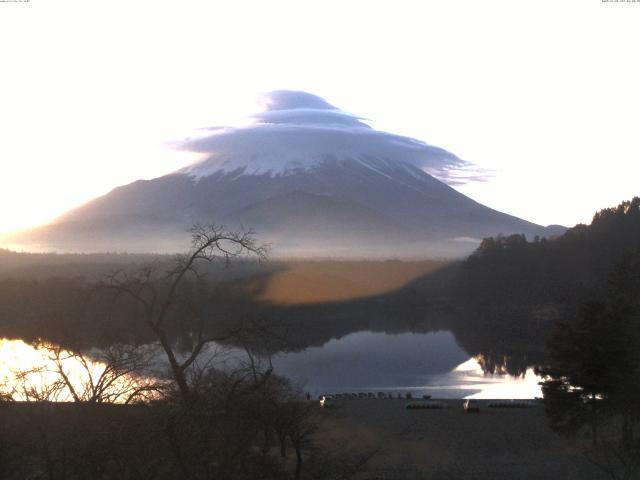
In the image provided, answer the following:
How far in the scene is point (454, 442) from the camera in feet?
42.1

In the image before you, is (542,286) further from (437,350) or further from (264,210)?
(264,210)

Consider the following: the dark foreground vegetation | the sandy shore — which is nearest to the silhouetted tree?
the dark foreground vegetation

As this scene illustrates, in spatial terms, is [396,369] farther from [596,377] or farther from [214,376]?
[214,376]

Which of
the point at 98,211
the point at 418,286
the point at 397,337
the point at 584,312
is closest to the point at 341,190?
the point at 98,211

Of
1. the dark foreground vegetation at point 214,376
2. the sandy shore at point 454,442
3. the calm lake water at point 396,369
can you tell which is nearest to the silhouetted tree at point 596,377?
the dark foreground vegetation at point 214,376

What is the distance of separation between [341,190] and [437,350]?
98.0m

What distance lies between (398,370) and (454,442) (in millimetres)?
10243

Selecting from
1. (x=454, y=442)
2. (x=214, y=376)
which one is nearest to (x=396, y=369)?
(x=454, y=442)

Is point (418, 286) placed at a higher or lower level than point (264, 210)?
lower

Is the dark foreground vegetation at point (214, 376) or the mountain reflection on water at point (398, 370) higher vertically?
the dark foreground vegetation at point (214, 376)

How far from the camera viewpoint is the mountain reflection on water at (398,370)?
19.5 meters

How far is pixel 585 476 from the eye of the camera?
33.0ft

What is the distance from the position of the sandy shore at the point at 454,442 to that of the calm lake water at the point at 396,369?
128 inches

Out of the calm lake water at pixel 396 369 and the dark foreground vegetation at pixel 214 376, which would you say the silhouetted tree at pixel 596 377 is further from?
the calm lake water at pixel 396 369
